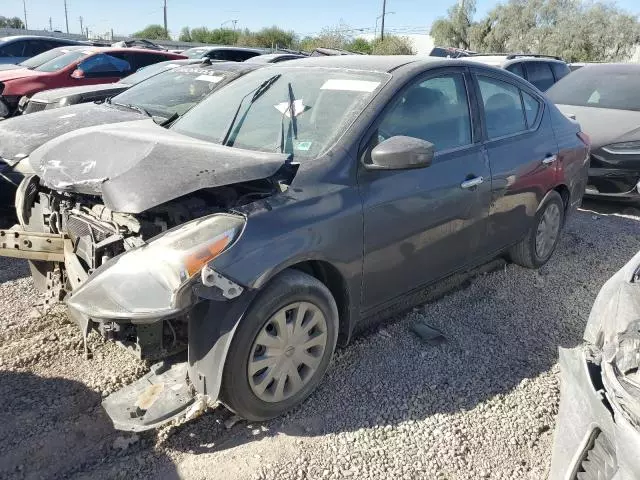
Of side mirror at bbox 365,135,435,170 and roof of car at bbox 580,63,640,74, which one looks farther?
roof of car at bbox 580,63,640,74

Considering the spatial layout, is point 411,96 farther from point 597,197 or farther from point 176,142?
point 597,197

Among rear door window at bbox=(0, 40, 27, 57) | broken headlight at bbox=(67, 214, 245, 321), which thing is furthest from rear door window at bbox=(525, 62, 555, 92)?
rear door window at bbox=(0, 40, 27, 57)

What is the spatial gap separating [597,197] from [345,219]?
506 centimetres

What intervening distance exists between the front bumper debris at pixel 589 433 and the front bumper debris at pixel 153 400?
1628mm

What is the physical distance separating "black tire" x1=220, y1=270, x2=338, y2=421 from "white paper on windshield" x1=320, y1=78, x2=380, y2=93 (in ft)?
3.97

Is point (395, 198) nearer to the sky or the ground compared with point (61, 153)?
nearer to the ground

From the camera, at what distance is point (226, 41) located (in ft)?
201

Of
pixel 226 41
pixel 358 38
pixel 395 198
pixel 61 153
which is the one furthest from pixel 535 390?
pixel 226 41

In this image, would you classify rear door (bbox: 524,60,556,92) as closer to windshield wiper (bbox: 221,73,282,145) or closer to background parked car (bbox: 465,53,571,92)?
background parked car (bbox: 465,53,571,92)

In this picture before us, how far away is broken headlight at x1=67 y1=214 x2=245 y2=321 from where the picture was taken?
2.35 metres

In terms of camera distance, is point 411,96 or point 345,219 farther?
point 411,96

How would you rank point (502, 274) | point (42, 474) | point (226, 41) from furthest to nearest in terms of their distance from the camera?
point (226, 41), point (502, 274), point (42, 474)

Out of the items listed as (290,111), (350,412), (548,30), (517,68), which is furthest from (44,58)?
(548,30)

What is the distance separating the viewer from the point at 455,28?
47875 mm
